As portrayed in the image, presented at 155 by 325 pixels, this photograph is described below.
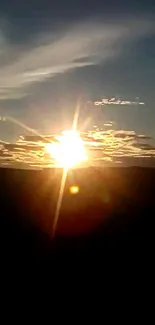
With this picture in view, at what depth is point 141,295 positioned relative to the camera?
17.1 meters

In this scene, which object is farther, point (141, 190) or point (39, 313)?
point (141, 190)

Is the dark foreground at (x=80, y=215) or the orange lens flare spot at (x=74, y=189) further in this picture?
the orange lens flare spot at (x=74, y=189)

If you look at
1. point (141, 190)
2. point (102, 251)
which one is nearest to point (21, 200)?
point (141, 190)

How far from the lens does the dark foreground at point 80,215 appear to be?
24.6m

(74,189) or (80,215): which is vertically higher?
(74,189)

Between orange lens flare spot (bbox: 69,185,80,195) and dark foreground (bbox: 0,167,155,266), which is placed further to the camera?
orange lens flare spot (bbox: 69,185,80,195)

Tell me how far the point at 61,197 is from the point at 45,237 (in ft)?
58.7

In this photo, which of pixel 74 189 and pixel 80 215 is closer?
pixel 80 215

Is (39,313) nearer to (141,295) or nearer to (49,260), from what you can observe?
(141,295)

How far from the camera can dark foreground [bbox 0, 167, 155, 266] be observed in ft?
80.6

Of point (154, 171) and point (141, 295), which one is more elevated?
point (154, 171)

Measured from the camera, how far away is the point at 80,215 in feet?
127

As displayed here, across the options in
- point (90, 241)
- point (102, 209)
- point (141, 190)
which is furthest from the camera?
point (141, 190)

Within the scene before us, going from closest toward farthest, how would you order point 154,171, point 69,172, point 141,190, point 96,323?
1. point 96,323
2. point 141,190
3. point 154,171
4. point 69,172
